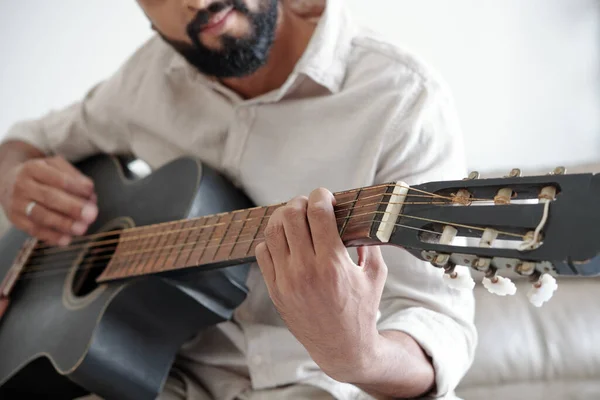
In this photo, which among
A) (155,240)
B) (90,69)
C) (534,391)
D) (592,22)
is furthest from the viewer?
(90,69)

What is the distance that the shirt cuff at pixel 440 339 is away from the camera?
776 millimetres

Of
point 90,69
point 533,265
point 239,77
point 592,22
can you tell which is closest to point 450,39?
point 592,22

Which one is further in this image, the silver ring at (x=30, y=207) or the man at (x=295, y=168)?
the silver ring at (x=30, y=207)

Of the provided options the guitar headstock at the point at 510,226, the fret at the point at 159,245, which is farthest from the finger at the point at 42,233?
the guitar headstock at the point at 510,226

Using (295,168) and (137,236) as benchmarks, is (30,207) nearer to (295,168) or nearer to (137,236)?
(137,236)

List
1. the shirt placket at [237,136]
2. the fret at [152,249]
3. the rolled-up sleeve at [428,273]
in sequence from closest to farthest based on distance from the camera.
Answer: the rolled-up sleeve at [428,273] < the fret at [152,249] < the shirt placket at [237,136]

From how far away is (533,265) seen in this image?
468mm

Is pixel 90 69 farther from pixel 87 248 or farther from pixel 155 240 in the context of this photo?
pixel 155 240

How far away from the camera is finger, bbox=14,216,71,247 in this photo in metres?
1.11

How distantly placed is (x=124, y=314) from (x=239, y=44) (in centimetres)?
45

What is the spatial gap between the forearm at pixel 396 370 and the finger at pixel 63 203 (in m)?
0.61

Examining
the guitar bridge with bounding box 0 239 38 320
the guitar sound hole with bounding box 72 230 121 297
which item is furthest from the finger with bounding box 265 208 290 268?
the guitar bridge with bounding box 0 239 38 320

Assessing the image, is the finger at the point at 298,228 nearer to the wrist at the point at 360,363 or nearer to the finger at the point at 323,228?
the finger at the point at 323,228

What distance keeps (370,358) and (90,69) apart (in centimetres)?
145
